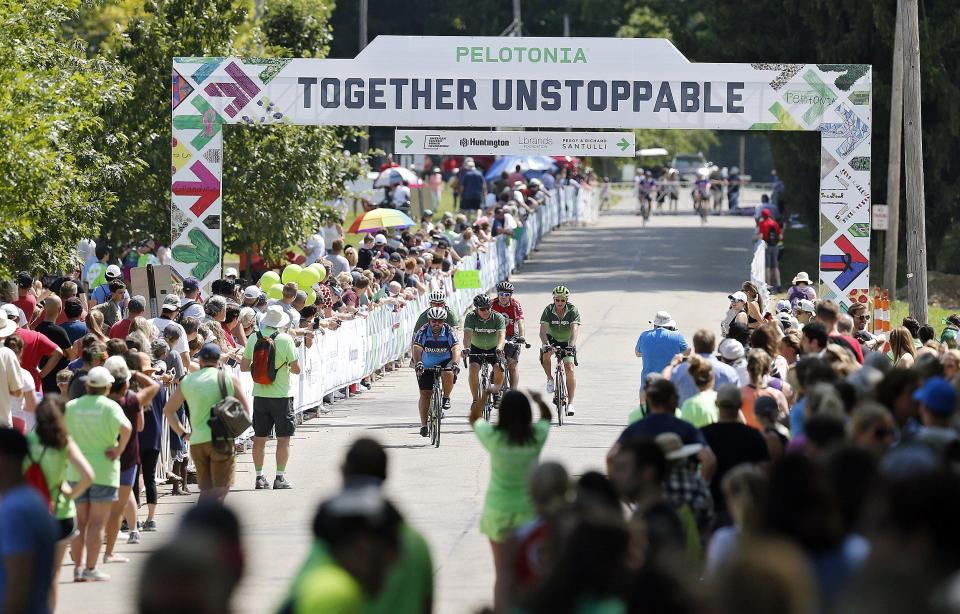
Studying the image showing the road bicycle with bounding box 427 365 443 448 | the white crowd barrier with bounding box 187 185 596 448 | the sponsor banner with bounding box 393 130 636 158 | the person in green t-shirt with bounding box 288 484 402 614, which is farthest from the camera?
the sponsor banner with bounding box 393 130 636 158

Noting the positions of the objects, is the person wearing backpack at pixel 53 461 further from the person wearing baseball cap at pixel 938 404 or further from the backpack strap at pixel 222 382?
the person wearing baseball cap at pixel 938 404

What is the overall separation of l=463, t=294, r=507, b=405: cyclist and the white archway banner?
4.50 m

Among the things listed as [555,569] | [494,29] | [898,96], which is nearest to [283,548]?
[555,569]

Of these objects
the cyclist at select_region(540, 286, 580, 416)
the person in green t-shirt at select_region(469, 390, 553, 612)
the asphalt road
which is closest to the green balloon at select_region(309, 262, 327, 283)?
the asphalt road

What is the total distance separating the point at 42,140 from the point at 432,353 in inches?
190

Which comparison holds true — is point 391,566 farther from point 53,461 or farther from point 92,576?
point 92,576

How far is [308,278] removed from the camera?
882 inches

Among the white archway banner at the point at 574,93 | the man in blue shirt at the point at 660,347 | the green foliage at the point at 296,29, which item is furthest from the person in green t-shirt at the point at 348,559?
the green foliage at the point at 296,29

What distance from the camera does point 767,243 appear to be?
36250 millimetres

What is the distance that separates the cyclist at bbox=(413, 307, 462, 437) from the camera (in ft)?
62.0

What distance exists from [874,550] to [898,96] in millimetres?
25397

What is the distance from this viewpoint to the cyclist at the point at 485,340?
19.8 metres

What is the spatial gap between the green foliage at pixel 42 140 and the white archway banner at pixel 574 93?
82.6 inches

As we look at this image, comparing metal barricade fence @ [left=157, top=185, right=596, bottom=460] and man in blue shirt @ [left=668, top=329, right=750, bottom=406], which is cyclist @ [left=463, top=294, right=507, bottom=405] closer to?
metal barricade fence @ [left=157, top=185, right=596, bottom=460]
